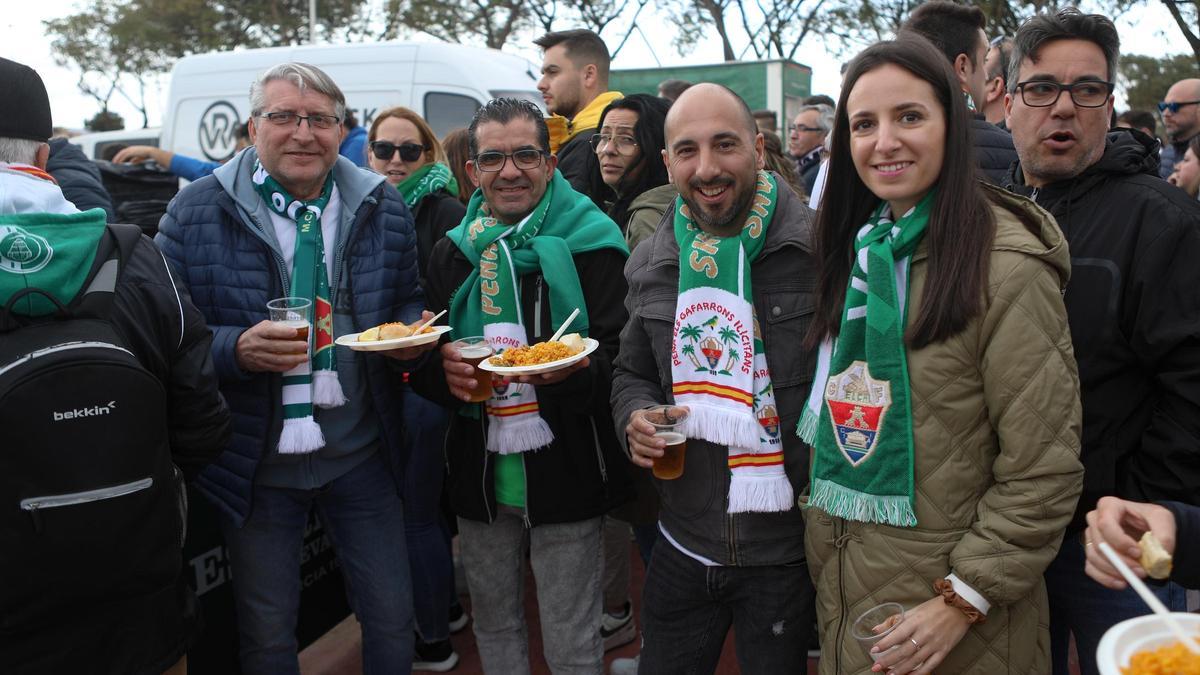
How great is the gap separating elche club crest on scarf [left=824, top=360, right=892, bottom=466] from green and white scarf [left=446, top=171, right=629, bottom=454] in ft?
3.68

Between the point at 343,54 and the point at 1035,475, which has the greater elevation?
the point at 343,54

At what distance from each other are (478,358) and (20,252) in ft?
4.32

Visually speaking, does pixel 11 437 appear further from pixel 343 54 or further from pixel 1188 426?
pixel 343 54

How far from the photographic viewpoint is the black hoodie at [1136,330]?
213 centimetres

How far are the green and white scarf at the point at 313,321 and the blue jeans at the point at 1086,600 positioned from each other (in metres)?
2.32

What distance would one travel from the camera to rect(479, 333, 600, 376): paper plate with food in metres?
2.59

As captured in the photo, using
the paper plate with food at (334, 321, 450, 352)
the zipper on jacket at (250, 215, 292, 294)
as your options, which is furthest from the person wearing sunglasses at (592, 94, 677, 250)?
the zipper on jacket at (250, 215, 292, 294)

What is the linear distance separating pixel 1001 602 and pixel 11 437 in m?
2.26

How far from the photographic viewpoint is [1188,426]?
6.98ft

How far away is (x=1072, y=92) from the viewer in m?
2.45

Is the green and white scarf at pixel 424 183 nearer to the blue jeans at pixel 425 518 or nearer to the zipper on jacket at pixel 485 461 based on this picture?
the blue jeans at pixel 425 518

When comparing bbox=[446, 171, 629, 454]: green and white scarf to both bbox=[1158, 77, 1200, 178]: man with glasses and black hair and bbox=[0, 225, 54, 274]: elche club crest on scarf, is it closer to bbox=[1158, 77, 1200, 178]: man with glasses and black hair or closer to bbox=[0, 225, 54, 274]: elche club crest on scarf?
bbox=[0, 225, 54, 274]: elche club crest on scarf

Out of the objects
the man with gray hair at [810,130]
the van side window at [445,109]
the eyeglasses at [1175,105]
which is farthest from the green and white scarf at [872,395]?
the van side window at [445,109]

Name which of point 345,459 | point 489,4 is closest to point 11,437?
point 345,459
